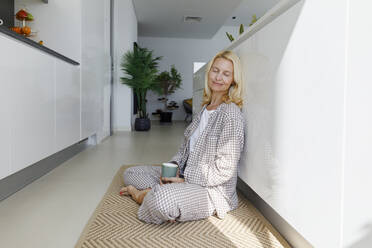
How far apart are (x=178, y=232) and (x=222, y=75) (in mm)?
778

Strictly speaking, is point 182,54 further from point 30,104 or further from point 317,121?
point 317,121

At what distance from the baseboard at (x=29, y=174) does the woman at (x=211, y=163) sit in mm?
706

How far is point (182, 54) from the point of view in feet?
31.2

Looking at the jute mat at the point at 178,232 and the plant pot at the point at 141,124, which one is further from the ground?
the plant pot at the point at 141,124

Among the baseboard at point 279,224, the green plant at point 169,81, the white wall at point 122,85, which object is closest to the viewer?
the baseboard at point 279,224

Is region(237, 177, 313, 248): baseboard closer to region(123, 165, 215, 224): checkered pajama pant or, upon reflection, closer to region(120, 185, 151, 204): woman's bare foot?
region(123, 165, 215, 224): checkered pajama pant

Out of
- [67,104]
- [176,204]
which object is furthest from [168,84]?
[176,204]

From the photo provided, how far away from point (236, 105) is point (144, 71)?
14.4ft

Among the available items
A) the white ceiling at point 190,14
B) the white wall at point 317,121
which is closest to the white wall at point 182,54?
the white ceiling at point 190,14

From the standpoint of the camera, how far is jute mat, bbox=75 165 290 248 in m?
1.11

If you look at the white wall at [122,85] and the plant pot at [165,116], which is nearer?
the white wall at [122,85]

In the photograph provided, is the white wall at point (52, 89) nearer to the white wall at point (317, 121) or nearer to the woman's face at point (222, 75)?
the woman's face at point (222, 75)

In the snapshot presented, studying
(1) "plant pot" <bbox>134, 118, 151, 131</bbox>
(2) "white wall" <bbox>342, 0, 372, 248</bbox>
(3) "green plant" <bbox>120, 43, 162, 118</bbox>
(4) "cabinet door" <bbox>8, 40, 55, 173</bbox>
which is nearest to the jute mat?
(2) "white wall" <bbox>342, 0, 372, 248</bbox>

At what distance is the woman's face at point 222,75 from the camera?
1.48m
